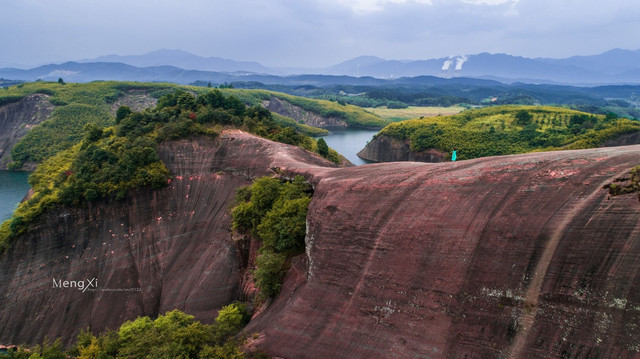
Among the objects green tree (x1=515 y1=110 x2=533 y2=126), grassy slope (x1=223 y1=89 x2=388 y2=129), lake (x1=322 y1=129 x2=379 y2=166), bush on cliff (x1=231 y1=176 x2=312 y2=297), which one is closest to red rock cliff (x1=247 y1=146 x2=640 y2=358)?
bush on cliff (x1=231 y1=176 x2=312 y2=297)

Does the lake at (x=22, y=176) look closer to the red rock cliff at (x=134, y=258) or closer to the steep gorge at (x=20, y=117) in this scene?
the steep gorge at (x=20, y=117)

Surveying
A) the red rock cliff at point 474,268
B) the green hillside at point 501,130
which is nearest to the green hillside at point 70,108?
the green hillside at point 501,130

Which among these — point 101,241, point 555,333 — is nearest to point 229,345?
point 555,333

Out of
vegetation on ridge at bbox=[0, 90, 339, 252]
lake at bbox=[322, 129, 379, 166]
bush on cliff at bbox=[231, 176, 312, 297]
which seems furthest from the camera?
lake at bbox=[322, 129, 379, 166]

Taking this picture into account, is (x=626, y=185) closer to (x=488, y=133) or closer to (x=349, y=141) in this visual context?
(x=488, y=133)

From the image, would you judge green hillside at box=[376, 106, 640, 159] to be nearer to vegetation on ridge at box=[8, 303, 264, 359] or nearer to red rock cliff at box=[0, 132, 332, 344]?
red rock cliff at box=[0, 132, 332, 344]

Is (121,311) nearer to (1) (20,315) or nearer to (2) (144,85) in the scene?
(1) (20,315)
